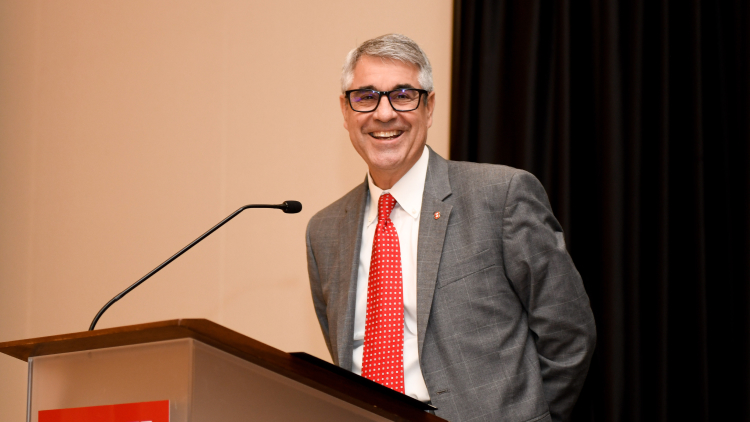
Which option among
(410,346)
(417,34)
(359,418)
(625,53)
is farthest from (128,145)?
(359,418)

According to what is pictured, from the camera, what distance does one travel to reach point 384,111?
2.12 meters

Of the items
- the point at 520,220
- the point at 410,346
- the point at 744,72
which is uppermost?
the point at 744,72

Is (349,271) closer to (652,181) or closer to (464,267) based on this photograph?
(464,267)

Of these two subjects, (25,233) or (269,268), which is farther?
(25,233)

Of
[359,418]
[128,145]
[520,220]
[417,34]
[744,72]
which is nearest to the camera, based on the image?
[359,418]

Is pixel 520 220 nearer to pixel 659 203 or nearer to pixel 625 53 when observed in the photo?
pixel 659 203

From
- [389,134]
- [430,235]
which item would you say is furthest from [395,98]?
[430,235]

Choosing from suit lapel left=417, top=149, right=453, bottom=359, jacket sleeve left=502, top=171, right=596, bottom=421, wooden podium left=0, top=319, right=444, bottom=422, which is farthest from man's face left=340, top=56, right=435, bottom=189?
wooden podium left=0, top=319, right=444, bottom=422

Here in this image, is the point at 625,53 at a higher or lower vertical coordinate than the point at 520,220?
higher

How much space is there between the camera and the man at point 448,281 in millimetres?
1887

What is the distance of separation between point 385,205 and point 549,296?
1.82ft

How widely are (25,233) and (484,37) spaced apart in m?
2.43

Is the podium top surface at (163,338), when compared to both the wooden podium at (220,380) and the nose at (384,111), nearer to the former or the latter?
the wooden podium at (220,380)

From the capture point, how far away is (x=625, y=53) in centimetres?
267
